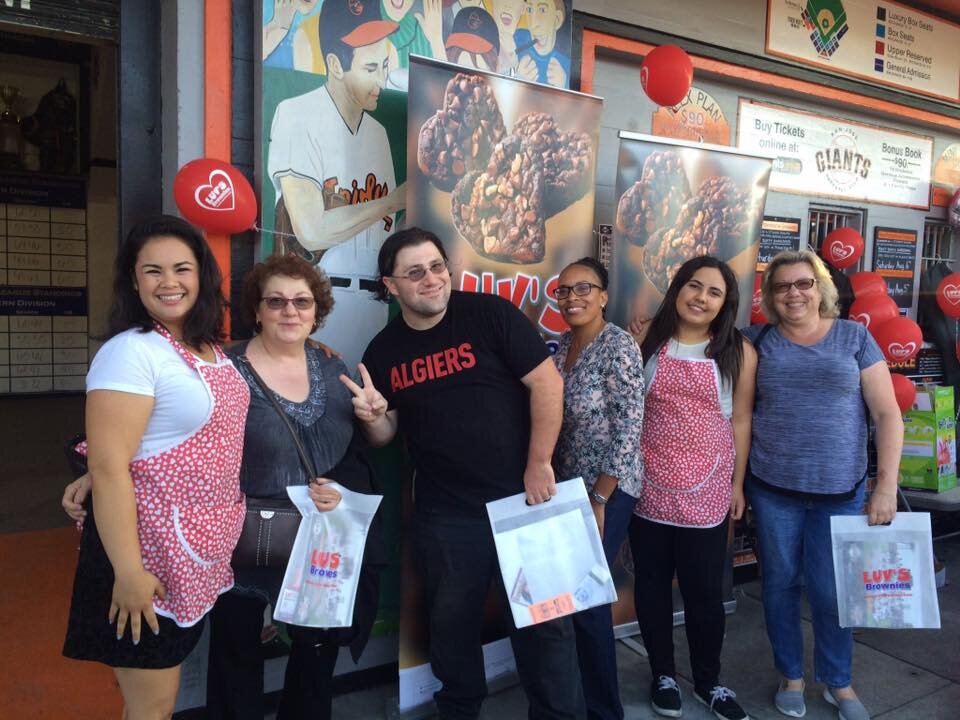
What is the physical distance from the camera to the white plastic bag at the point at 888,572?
8.39ft

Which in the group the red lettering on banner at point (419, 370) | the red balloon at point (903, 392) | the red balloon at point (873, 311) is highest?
the red balloon at point (873, 311)

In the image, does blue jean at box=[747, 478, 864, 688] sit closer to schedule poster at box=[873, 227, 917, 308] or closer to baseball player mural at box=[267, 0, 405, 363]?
baseball player mural at box=[267, 0, 405, 363]

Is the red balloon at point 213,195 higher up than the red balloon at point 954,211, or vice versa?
the red balloon at point 954,211

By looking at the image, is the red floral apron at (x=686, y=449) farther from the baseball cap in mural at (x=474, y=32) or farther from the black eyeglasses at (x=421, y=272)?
the baseball cap in mural at (x=474, y=32)

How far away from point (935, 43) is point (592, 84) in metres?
3.03

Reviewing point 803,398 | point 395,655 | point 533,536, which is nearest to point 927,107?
point 803,398

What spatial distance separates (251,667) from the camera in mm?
2131

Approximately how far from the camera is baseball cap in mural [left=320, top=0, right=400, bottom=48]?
270cm

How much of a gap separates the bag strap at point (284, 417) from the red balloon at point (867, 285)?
3.58 metres

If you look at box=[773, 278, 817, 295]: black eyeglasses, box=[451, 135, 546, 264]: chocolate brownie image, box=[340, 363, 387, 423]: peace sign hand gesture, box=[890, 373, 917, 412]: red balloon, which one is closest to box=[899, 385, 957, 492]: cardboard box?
box=[890, 373, 917, 412]: red balloon

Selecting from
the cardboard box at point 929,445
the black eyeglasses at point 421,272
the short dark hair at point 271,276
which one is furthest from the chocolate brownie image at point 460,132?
the cardboard box at point 929,445

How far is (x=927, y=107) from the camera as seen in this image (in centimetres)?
480

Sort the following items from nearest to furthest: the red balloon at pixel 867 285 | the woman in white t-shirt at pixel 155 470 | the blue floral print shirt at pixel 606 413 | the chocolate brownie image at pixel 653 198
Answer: the woman in white t-shirt at pixel 155 470, the blue floral print shirt at pixel 606 413, the chocolate brownie image at pixel 653 198, the red balloon at pixel 867 285

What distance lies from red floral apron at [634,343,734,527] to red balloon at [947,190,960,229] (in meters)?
3.69
